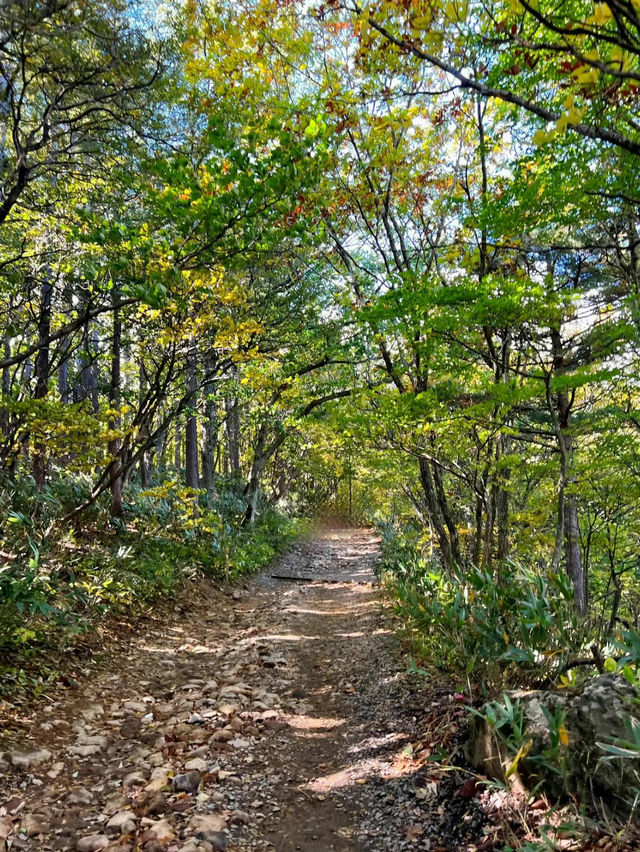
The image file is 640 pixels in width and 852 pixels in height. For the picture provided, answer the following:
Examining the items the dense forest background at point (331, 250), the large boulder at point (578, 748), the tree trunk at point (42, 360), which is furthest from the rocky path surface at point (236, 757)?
the tree trunk at point (42, 360)

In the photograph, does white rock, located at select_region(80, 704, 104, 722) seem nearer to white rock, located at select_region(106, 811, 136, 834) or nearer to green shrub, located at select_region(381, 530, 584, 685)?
white rock, located at select_region(106, 811, 136, 834)

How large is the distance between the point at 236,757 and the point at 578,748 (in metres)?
2.46

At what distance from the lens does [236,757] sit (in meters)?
3.61

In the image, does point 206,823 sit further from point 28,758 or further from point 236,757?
point 28,758

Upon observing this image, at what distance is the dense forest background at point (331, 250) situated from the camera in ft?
13.1

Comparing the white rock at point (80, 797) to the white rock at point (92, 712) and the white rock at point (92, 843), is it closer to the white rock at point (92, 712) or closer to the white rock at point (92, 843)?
the white rock at point (92, 843)

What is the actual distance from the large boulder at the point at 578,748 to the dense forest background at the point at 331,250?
337mm

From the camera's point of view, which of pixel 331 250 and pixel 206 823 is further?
pixel 331 250

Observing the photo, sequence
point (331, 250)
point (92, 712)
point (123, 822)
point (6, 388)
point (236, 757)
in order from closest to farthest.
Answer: point (123, 822) < point (236, 757) < point (92, 712) < point (331, 250) < point (6, 388)

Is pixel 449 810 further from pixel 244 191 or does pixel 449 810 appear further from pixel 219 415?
pixel 219 415

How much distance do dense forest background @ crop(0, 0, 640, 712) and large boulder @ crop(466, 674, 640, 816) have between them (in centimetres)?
34

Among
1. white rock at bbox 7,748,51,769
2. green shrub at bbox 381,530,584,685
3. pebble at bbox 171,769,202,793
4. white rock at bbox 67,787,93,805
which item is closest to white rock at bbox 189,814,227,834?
pebble at bbox 171,769,202,793

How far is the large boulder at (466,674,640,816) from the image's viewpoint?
2.24 meters

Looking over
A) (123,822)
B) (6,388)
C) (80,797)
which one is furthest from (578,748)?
(6,388)
